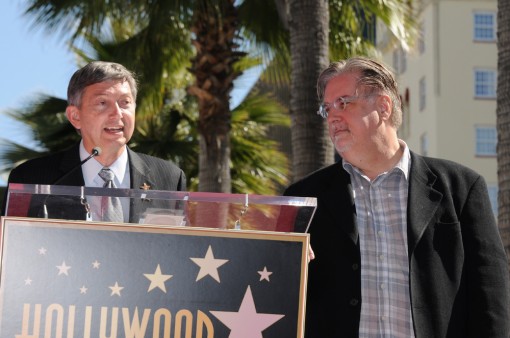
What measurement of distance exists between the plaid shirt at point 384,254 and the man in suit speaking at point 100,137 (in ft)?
2.80

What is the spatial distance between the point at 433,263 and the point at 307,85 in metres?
5.88

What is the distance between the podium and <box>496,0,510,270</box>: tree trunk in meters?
5.01

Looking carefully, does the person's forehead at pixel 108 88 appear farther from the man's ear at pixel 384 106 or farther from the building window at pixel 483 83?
the building window at pixel 483 83

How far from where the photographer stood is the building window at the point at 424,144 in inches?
1850

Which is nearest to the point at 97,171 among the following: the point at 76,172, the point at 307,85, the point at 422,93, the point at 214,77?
the point at 76,172

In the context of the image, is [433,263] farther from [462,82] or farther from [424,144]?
[424,144]

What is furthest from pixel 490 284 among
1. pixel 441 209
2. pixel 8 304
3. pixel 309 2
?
pixel 309 2

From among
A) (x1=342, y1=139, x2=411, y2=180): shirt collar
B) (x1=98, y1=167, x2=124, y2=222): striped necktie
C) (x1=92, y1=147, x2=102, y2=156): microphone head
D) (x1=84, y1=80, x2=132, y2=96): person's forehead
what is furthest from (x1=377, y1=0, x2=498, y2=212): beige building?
(x1=98, y1=167, x2=124, y2=222): striped necktie

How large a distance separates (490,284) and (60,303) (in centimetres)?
172

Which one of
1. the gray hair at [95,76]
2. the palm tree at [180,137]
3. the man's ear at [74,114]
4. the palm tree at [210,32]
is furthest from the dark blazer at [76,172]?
the palm tree at [180,137]

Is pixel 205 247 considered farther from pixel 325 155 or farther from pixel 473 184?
pixel 325 155

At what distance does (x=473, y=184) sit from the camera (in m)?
4.16

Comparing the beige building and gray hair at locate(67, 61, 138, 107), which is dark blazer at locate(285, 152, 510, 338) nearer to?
gray hair at locate(67, 61, 138, 107)

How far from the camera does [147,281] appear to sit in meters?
3.17
